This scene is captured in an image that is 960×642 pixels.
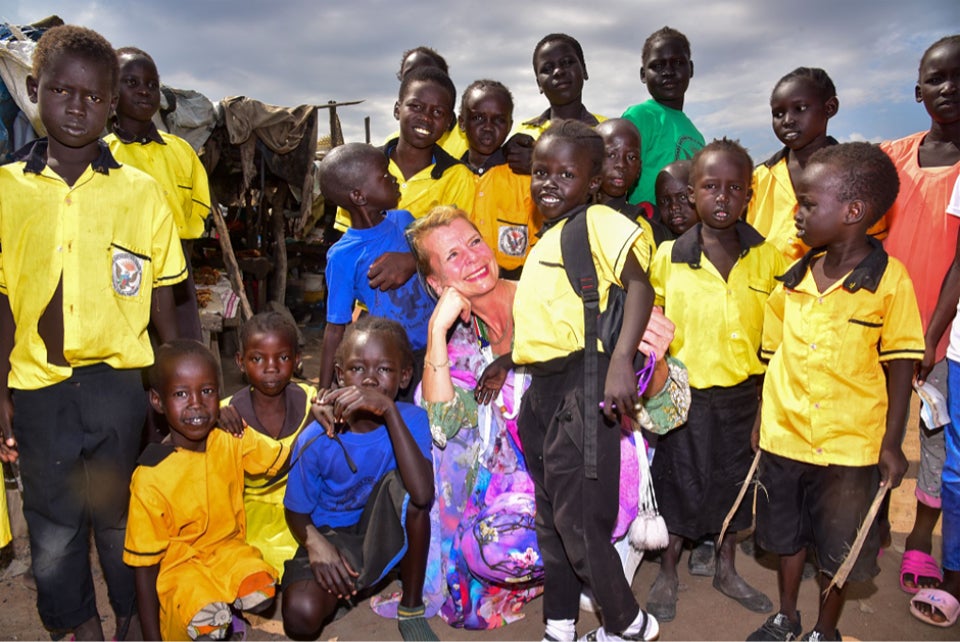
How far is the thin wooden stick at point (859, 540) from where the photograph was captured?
2.28 meters

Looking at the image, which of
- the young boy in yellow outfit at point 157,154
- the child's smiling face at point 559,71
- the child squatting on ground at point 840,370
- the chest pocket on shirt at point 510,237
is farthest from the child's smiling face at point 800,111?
the young boy in yellow outfit at point 157,154

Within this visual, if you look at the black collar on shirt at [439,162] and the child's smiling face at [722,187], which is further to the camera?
the black collar on shirt at [439,162]

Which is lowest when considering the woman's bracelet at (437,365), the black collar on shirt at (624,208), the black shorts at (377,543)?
the black shorts at (377,543)

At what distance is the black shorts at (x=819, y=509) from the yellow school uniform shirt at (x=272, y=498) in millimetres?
1891

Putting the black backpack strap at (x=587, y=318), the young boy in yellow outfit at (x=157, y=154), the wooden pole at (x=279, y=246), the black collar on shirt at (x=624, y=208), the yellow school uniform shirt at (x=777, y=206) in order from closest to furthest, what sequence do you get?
the black backpack strap at (x=587, y=318) < the black collar on shirt at (x=624, y=208) < the yellow school uniform shirt at (x=777, y=206) < the young boy in yellow outfit at (x=157, y=154) < the wooden pole at (x=279, y=246)

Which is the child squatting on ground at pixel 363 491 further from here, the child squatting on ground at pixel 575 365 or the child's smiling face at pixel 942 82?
the child's smiling face at pixel 942 82

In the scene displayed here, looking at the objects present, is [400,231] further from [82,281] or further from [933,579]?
[933,579]

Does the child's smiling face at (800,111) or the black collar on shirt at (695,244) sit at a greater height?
the child's smiling face at (800,111)

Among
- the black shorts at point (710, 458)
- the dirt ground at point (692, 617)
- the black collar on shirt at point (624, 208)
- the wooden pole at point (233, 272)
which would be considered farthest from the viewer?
the wooden pole at point (233, 272)

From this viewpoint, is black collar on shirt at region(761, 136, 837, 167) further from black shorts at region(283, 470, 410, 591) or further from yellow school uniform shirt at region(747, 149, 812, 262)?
black shorts at region(283, 470, 410, 591)

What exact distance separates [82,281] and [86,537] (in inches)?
37.7

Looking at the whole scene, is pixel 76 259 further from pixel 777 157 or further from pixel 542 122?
pixel 777 157

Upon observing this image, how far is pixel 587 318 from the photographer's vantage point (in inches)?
84.6

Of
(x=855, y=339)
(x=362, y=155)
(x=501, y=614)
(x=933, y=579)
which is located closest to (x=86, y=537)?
→ (x=501, y=614)
